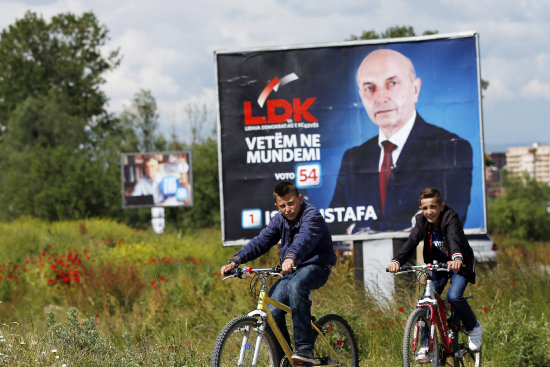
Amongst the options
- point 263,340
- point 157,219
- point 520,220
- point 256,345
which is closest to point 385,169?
point 263,340

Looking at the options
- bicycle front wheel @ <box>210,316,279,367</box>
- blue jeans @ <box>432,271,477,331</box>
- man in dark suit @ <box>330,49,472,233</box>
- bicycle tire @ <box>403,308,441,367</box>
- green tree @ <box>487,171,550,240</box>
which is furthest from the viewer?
green tree @ <box>487,171,550,240</box>

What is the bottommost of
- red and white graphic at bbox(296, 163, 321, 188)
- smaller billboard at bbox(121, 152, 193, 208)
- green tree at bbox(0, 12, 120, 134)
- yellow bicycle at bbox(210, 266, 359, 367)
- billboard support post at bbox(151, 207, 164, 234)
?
yellow bicycle at bbox(210, 266, 359, 367)

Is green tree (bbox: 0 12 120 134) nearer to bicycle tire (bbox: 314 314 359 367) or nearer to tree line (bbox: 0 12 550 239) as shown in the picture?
tree line (bbox: 0 12 550 239)

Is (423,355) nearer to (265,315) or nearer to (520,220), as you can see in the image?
(265,315)

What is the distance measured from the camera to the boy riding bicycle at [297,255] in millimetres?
6184

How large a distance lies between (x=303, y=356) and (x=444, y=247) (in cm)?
169

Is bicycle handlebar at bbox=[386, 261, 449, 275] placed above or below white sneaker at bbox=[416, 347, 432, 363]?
above

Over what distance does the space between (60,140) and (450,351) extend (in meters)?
42.8

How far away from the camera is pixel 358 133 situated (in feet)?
39.9

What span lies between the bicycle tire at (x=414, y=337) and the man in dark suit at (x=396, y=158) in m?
5.21

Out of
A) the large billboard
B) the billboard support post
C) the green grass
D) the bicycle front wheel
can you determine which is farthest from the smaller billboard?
the bicycle front wheel

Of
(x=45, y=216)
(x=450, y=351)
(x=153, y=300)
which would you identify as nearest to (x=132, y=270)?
(x=153, y=300)

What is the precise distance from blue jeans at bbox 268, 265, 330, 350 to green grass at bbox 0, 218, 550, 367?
3.14 ft

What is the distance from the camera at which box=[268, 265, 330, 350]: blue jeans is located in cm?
619
